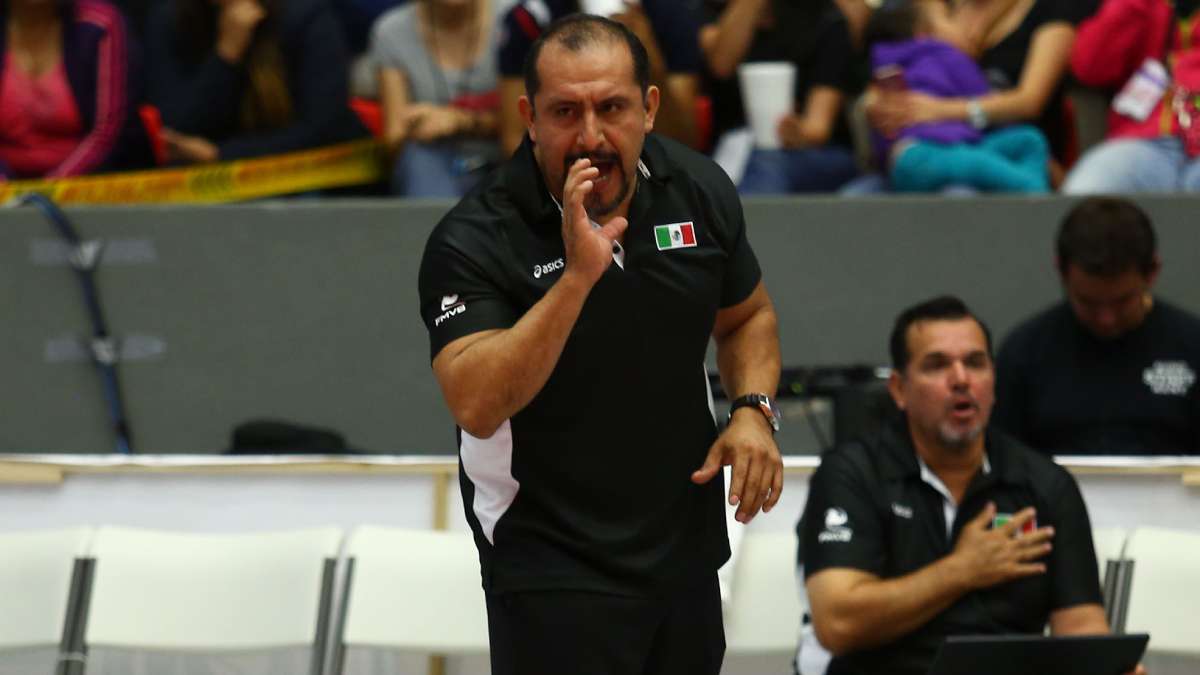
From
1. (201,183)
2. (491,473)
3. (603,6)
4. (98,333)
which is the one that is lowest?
(491,473)

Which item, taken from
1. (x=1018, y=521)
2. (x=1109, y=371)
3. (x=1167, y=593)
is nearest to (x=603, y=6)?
(x=1109, y=371)

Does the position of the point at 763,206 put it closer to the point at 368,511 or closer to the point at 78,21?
the point at 368,511

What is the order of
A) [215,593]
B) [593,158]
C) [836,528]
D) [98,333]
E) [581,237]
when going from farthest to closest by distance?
[98,333] → [215,593] → [836,528] → [593,158] → [581,237]

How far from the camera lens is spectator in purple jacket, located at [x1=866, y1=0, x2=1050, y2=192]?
6.23 meters

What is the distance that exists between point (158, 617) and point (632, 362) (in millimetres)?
2629

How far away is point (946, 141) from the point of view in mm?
6250

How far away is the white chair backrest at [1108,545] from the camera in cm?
502

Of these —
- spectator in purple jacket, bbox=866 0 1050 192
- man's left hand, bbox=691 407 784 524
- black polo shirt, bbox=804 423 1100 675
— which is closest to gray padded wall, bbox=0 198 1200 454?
spectator in purple jacket, bbox=866 0 1050 192

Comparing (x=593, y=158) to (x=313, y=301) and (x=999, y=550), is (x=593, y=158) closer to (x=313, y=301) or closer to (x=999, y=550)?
(x=999, y=550)

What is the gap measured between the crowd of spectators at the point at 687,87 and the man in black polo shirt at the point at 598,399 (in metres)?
3.13

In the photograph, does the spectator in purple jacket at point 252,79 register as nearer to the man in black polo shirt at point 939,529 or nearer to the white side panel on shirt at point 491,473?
the man in black polo shirt at point 939,529

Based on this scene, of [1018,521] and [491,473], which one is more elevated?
[1018,521]

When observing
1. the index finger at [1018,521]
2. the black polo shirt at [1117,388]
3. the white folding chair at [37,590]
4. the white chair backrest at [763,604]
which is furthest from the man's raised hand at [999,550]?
the white folding chair at [37,590]

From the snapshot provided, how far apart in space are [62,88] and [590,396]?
163 inches
